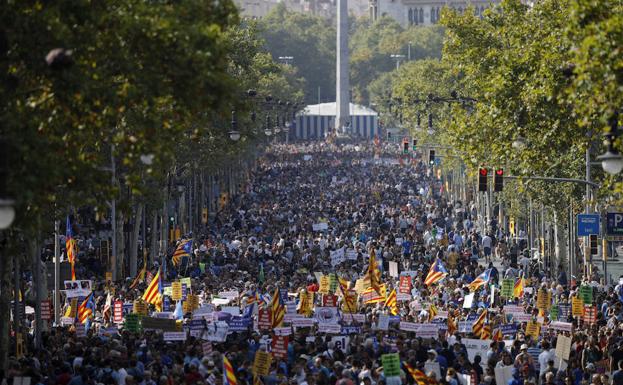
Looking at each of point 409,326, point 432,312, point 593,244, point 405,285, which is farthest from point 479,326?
point 593,244

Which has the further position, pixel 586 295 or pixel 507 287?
pixel 507 287

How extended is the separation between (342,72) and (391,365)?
547 feet

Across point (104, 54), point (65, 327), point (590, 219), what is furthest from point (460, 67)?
point (104, 54)

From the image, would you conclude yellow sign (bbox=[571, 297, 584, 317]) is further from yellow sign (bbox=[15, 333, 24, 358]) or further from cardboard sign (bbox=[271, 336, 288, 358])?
yellow sign (bbox=[15, 333, 24, 358])

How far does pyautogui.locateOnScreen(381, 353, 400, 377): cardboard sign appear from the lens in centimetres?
2394

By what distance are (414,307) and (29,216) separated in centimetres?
1590

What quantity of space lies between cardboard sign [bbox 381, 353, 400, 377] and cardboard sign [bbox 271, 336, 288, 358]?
3.14 metres

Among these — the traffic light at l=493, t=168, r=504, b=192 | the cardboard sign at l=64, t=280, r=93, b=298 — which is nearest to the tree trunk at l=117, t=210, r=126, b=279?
the traffic light at l=493, t=168, r=504, b=192

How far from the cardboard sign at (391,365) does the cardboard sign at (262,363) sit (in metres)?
1.79

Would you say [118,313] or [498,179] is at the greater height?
[498,179]

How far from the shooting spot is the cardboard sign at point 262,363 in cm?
2475

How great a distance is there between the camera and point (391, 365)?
78.8 feet

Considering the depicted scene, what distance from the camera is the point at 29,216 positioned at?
2169 cm

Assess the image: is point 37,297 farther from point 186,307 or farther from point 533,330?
point 533,330
